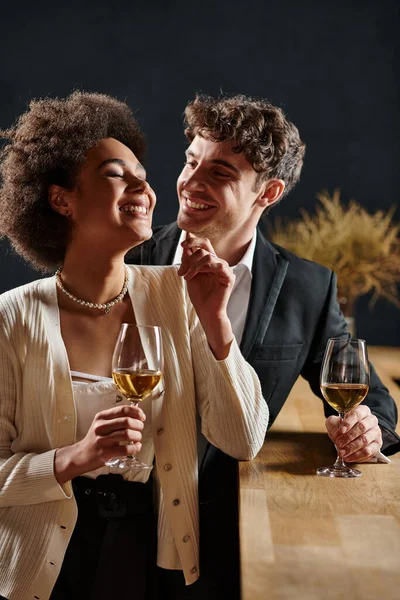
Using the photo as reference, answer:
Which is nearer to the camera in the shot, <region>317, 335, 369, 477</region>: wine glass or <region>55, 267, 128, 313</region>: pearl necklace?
<region>317, 335, 369, 477</region>: wine glass

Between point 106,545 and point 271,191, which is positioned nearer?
point 106,545

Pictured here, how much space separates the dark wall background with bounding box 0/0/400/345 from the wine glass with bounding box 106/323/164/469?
331 cm

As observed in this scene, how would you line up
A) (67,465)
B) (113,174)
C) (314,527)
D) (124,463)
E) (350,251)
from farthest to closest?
(350,251), (113,174), (67,465), (124,463), (314,527)

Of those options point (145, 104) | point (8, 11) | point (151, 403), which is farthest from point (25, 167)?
point (8, 11)

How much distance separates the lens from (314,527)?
54.9 inches

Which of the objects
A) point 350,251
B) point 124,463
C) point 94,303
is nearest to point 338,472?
point 124,463

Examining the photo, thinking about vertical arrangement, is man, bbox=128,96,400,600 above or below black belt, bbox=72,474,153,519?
above

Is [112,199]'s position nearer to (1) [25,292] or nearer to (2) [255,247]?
(1) [25,292]

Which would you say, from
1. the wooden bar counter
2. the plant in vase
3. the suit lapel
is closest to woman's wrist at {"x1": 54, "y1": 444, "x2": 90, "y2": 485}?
the wooden bar counter

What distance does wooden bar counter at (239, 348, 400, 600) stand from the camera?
114 centimetres

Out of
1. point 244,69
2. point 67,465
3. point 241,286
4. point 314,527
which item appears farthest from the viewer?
point 244,69

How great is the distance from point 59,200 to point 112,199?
0.17 m

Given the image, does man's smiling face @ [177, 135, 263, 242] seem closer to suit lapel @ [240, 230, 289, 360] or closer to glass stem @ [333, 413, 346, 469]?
suit lapel @ [240, 230, 289, 360]

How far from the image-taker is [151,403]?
187 cm
